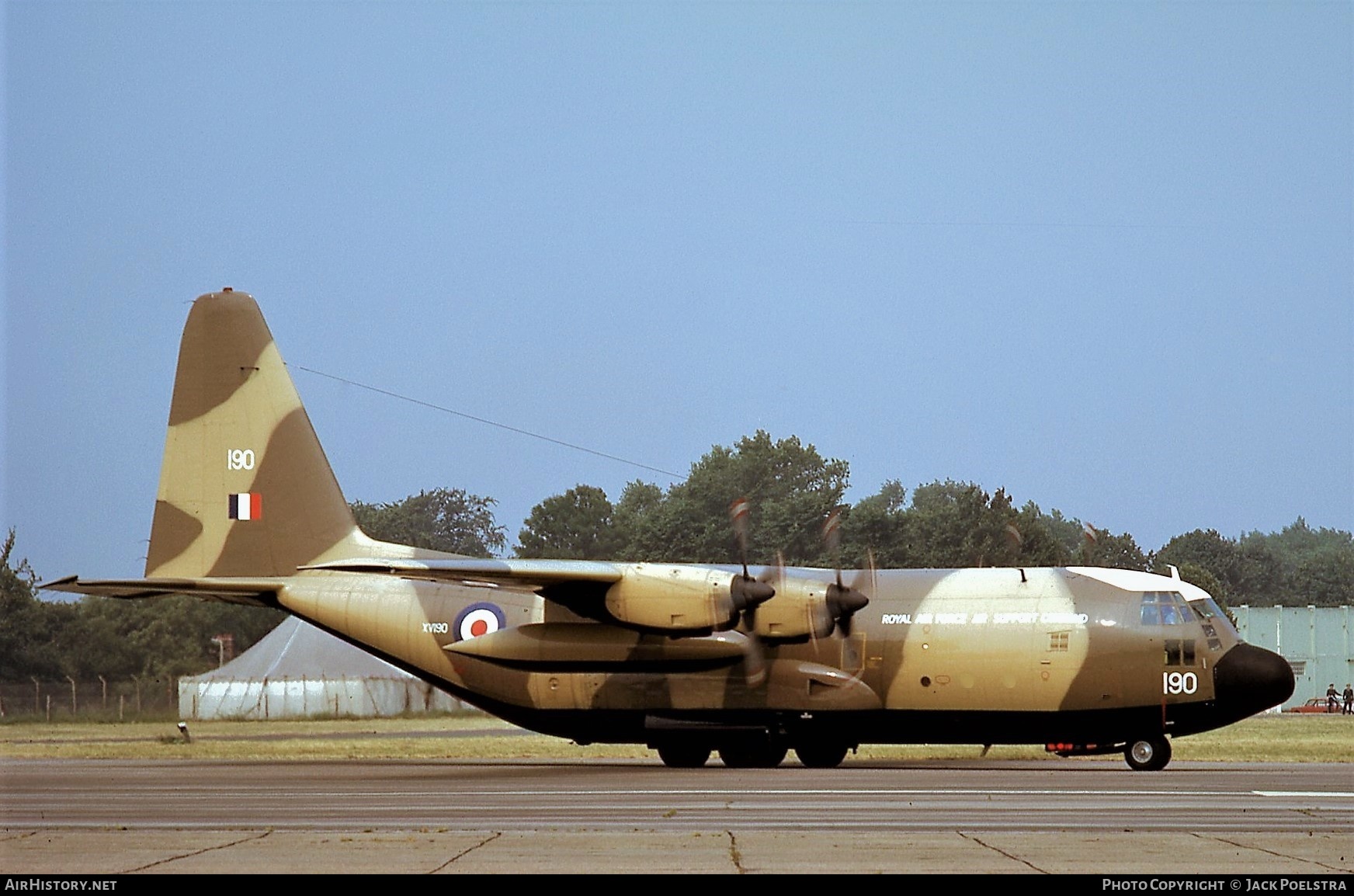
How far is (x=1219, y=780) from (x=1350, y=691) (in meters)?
38.6

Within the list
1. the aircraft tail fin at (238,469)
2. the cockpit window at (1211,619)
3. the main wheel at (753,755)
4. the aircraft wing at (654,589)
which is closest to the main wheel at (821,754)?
the main wheel at (753,755)

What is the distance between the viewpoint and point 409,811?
57.9 ft

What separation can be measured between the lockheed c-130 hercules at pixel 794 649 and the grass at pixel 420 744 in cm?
424

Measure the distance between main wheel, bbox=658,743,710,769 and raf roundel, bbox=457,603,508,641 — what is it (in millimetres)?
3780

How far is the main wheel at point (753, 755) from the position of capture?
27781 mm

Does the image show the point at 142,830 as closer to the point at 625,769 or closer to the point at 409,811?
the point at 409,811

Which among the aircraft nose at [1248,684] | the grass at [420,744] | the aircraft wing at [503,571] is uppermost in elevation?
the aircraft wing at [503,571]

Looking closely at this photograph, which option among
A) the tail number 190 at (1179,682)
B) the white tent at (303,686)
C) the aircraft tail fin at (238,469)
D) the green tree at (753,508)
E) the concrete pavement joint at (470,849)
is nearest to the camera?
the concrete pavement joint at (470,849)

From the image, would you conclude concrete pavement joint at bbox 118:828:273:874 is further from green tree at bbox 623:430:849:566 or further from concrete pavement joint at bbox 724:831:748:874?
green tree at bbox 623:430:849:566

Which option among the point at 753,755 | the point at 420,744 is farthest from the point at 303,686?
the point at 753,755

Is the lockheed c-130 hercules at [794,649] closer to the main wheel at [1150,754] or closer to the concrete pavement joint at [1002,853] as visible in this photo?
the main wheel at [1150,754]

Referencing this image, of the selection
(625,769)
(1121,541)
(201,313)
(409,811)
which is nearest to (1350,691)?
(1121,541)

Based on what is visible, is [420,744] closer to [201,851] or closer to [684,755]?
[684,755]

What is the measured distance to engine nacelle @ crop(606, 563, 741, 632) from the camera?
1003 inches
